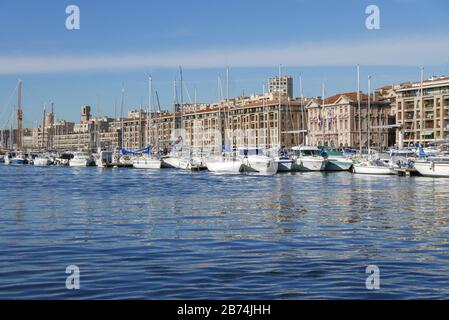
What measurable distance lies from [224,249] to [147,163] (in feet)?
296

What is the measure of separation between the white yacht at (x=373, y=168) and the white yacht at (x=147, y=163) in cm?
3598

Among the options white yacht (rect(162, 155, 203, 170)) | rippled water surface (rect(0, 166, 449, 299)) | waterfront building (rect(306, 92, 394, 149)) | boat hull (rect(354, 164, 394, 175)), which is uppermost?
waterfront building (rect(306, 92, 394, 149))

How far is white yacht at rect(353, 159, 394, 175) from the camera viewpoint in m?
75.8

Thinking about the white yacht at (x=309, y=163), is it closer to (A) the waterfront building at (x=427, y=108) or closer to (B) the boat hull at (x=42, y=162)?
(A) the waterfront building at (x=427, y=108)

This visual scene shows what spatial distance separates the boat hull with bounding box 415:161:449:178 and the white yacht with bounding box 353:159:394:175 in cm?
516

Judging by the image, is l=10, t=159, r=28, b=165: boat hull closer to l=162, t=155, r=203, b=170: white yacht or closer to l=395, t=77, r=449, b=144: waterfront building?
l=162, t=155, r=203, b=170: white yacht

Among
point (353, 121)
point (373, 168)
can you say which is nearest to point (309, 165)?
point (373, 168)

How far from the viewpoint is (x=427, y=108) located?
14412 cm

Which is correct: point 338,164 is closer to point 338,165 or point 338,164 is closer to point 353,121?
point 338,165

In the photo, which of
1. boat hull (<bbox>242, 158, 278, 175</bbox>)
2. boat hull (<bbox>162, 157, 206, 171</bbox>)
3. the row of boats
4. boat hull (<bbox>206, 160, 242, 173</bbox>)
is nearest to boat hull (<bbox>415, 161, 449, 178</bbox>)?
the row of boats

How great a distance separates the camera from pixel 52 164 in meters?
149

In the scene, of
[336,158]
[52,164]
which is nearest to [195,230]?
[336,158]
